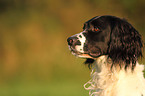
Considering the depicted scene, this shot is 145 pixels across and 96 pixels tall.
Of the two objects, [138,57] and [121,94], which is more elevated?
[138,57]

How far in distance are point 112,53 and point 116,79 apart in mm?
426

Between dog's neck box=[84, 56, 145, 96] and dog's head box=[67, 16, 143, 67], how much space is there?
13 cm

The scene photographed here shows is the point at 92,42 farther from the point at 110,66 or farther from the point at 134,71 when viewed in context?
the point at 134,71

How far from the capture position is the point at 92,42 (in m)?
3.34

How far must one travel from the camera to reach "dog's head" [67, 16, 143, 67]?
325 centimetres

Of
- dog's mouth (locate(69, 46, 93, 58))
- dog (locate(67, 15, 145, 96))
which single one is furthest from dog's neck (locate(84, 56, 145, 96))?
dog's mouth (locate(69, 46, 93, 58))

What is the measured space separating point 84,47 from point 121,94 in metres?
0.94

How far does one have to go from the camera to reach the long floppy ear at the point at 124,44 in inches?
128

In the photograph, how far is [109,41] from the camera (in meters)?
3.39

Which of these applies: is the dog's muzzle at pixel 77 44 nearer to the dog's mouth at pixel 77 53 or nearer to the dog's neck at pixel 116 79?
the dog's mouth at pixel 77 53

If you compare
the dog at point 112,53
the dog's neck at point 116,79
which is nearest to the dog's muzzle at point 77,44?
the dog at point 112,53

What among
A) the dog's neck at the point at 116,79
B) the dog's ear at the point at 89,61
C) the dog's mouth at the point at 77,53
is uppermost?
the dog's mouth at the point at 77,53

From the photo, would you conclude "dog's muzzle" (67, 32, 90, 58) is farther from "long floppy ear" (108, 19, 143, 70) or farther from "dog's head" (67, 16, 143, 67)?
"long floppy ear" (108, 19, 143, 70)

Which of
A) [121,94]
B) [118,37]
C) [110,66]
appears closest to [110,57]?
[110,66]
